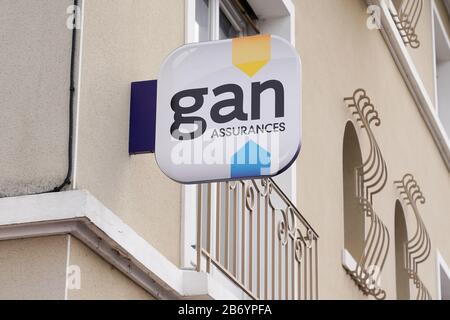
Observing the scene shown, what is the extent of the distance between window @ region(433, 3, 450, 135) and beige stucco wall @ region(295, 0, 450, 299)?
2240 mm

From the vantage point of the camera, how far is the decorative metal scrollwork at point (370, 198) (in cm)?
1309

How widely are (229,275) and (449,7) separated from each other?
11.7 meters

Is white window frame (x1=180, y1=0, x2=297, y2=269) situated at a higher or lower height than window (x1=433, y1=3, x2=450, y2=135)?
lower

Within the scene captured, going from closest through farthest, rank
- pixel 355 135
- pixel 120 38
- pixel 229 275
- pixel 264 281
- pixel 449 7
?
pixel 120 38
pixel 229 275
pixel 264 281
pixel 355 135
pixel 449 7

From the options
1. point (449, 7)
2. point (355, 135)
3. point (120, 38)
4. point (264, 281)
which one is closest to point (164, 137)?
point (120, 38)

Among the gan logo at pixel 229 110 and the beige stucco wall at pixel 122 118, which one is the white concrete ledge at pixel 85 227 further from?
the gan logo at pixel 229 110

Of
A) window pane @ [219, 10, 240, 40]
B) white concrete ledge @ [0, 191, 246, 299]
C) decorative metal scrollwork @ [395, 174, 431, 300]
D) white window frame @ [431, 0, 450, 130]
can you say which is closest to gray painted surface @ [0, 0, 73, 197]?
white concrete ledge @ [0, 191, 246, 299]

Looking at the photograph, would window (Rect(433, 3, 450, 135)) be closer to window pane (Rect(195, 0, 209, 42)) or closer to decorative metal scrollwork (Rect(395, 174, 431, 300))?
decorative metal scrollwork (Rect(395, 174, 431, 300))

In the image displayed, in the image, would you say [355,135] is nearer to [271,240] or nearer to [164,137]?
[271,240]

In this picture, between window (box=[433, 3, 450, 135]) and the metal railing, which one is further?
window (box=[433, 3, 450, 135])

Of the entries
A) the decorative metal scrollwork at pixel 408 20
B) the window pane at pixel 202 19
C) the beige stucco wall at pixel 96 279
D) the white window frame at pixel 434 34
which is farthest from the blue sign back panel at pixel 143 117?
the white window frame at pixel 434 34

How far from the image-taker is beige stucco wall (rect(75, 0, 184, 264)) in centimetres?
759

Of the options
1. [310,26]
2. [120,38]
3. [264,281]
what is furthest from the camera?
[310,26]

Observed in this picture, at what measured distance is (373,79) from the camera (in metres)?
14.4
